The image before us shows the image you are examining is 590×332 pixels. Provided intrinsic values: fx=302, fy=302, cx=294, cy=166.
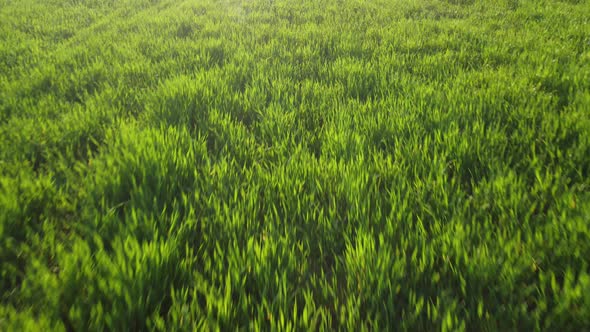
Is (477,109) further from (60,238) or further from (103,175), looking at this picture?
(60,238)

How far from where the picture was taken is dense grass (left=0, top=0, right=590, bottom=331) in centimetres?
108

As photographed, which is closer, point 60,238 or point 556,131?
point 60,238

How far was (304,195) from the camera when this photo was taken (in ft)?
5.36

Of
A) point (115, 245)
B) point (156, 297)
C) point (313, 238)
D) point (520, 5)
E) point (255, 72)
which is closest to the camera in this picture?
point (156, 297)

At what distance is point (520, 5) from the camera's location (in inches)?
258

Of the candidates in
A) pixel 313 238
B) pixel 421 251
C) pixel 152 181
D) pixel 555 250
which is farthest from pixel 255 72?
Result: pixel 555 250

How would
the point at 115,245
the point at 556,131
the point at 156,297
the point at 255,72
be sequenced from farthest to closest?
the point at 255,72
the point at 556,131
the point at 115,245
the point at 156,297

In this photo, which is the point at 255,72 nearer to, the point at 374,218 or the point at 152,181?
the point at 152,181

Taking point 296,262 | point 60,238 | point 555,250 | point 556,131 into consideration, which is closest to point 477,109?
point 556,131

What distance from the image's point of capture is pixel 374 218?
1.48m

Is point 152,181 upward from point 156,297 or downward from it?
upward

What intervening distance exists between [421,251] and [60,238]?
1.69 m

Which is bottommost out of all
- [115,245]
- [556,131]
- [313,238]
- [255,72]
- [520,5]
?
[313,238]

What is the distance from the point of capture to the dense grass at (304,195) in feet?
3.53
